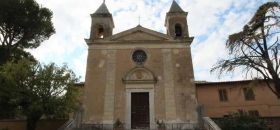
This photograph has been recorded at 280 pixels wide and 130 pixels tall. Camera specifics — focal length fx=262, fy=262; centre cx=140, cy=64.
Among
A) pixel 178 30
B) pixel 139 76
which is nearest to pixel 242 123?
pixel 139 76

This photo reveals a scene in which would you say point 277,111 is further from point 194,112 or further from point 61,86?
→ point 61,86

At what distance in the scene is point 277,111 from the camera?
2102cm

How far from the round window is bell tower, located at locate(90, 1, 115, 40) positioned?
9.80ft

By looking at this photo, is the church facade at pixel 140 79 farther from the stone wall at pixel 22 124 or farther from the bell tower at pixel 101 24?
the stone wall at pixel 22 124

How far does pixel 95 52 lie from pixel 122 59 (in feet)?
7.06

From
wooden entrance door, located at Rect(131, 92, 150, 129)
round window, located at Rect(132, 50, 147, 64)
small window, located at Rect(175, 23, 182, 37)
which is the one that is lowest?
wooden entrance door, located at Rect(131, 92, 150, 129)

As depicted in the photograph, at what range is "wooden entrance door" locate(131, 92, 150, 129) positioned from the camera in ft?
58.3

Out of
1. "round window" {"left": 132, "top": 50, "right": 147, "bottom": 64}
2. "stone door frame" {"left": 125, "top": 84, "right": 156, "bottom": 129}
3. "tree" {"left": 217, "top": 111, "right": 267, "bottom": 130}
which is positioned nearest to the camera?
"tree" {"left": 217, "top": 111, "right": 267, "bottom": 130}

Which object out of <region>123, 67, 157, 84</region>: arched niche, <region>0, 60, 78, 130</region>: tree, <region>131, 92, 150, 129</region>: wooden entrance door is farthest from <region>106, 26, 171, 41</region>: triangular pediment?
<region>0, 60, 78, 130</region>: tree

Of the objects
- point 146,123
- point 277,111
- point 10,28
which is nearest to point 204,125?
point 146,123

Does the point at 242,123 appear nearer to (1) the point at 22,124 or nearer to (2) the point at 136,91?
(2) the point at 136,91

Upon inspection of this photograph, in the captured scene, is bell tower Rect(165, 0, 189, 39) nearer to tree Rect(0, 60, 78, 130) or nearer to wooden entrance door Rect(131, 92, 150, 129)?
wooden entrance door Rect(131, 92, 150, 129)

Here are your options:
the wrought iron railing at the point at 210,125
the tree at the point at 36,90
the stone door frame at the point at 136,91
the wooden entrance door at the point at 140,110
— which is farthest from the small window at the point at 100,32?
the wrought iron railing at the point at 210,125

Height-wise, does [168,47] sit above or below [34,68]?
above
